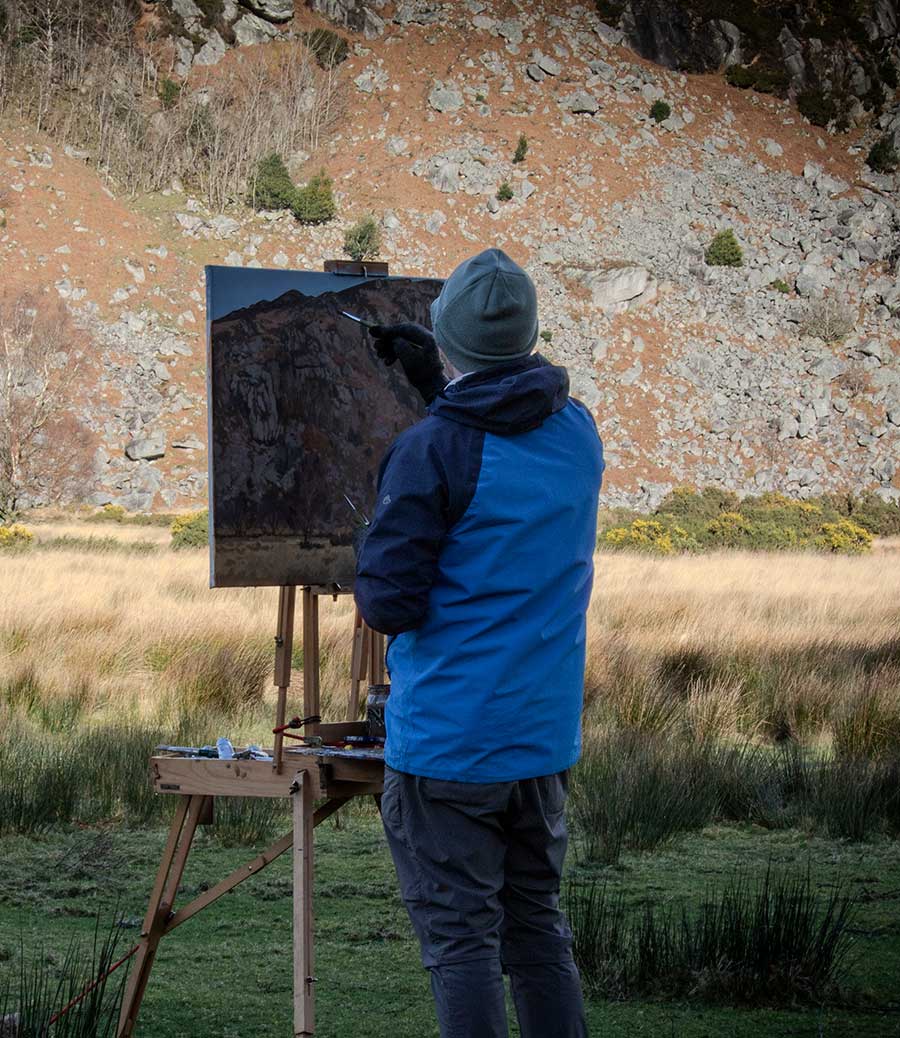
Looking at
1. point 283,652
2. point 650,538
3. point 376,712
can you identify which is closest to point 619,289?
point 650,538

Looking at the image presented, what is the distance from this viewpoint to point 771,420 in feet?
131

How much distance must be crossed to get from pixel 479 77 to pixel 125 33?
1318 centimetres

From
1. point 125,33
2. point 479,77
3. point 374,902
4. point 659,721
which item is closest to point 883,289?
point 479,77

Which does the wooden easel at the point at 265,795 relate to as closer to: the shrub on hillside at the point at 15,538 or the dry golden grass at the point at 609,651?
the dry golden grass at the point at 609,651

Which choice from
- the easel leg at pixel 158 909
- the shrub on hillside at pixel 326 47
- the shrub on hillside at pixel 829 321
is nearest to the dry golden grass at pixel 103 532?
the easel leg at pixel 158 909

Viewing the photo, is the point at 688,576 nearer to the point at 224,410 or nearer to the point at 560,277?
the point at 224,410

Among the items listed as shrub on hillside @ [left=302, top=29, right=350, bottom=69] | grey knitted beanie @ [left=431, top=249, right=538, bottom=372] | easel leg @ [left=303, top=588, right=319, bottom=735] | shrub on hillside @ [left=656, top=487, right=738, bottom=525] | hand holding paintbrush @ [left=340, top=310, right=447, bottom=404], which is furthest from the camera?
shrub on hillside @ [left=302, top=29, right=350, bottom=69]

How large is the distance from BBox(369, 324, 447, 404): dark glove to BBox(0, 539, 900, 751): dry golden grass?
404 centimetres

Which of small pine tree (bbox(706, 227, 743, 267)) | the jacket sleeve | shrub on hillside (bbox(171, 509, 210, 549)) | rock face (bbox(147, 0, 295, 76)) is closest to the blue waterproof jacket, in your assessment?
the jacket sleeve

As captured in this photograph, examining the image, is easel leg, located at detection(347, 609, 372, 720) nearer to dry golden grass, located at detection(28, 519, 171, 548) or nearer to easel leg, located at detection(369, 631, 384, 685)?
easel leg, located at detection(369, 631, 384, 685)

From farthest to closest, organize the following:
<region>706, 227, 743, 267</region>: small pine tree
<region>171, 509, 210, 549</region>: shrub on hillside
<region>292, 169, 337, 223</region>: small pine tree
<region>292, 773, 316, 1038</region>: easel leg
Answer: <region>706, 227, 743, 267</region>: small pine tree → <region>292, 169, 337, 223</region>: small pine tree → <region>171, 509, 210, 549</region>: shrub on hillside → <region>292, 773, 316, 1038</region>: easel leg

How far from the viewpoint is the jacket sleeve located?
74.9 inches

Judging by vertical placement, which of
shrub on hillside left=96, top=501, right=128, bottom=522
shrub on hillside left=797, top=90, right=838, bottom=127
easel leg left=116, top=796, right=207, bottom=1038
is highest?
shrub on hillside left=797, top=90, right=838, bottom=127

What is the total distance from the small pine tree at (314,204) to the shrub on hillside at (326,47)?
9215mm
